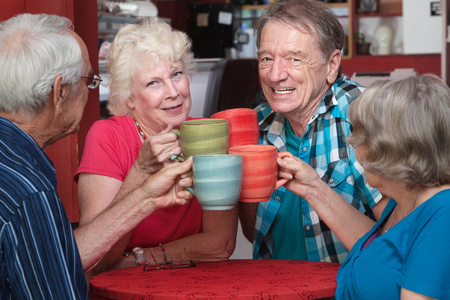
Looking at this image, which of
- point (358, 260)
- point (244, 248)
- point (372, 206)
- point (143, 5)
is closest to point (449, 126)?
point (358, 260)

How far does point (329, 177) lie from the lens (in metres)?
1.89

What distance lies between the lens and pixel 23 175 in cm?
119

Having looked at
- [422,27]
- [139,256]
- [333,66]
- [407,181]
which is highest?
[422,27]

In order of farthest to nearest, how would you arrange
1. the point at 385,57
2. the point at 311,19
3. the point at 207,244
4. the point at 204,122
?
the point at 385,57 → the point at 311,19 → the point at 207,244 → the point at 204,122

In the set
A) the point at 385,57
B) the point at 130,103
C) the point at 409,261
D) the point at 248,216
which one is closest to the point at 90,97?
the point at 130,103

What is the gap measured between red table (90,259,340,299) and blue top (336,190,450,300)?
6 cm

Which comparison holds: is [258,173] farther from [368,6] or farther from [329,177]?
[368,6]

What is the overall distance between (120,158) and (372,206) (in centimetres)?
77

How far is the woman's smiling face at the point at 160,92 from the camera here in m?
1.94

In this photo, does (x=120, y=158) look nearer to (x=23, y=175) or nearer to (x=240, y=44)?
(x=23, y=175)

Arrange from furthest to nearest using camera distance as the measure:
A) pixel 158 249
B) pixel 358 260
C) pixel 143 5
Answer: pixel 143 5, pixel 158 249, pixel 358 260

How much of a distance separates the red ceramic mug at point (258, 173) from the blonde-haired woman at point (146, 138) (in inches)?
14.3

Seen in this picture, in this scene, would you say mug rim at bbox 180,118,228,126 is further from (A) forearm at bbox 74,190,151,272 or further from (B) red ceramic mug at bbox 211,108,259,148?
(A) forearm at bbox 74,190,151,272

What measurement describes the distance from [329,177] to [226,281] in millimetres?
575
